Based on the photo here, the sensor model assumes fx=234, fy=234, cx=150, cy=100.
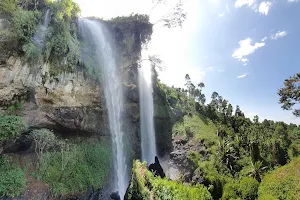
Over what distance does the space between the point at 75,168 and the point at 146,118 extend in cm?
1206

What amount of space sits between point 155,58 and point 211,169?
1405cm

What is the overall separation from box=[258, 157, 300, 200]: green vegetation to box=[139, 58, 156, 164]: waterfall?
66.7 ft

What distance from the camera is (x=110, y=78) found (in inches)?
939

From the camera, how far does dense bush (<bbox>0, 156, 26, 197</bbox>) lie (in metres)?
14.3

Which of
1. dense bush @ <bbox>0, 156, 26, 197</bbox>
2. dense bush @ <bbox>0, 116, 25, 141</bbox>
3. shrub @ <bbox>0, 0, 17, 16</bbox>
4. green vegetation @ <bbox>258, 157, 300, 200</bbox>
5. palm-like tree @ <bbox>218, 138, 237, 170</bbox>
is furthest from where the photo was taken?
palm-like tree @ <bbox>218, 138, 237, 170</bbox>

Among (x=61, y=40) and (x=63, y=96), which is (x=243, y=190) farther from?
(x=61, y=40)

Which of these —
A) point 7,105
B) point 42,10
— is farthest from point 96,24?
point 7,105

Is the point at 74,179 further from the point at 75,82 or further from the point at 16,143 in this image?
the point at 75,82

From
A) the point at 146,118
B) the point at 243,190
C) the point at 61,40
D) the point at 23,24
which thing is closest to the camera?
the point at 243,190

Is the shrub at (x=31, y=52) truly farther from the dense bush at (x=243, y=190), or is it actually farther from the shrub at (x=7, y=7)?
the dense bush at (x=243, y=190)

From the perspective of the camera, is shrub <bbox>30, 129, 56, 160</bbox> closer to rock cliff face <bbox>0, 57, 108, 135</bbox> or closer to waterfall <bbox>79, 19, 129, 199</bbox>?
rock cliff face <bbox>0, 57, 108, 135</bbox>

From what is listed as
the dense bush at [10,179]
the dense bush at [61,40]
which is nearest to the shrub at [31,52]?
the dense bush at [61,40]

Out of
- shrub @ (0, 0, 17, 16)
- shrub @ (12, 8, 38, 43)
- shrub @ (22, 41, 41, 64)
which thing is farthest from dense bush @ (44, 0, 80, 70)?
shrub @ (0, 0, 17, 16)

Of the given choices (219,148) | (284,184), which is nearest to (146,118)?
(219,148)
